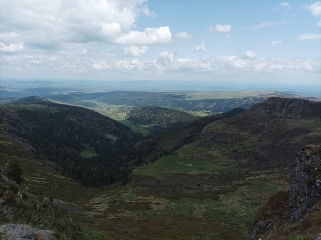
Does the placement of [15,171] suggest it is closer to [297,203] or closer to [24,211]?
[24,211]

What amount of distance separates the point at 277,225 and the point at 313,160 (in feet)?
40.3

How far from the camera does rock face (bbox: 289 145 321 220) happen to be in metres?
39.6

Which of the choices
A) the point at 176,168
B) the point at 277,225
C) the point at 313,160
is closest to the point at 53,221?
the point at 277,225

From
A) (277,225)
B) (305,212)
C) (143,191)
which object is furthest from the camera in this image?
(143,191)

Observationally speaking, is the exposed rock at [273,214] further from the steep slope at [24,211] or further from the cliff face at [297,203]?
the steep slope at [24,211]

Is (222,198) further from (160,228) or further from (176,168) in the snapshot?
(176,168)

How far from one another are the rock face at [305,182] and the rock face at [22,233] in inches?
1387

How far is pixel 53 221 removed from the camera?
3866 cm

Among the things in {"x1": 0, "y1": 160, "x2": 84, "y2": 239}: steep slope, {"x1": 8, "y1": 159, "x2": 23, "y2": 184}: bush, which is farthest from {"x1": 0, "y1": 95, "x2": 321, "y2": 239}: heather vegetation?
{"x1": 8, "y1": 159, "x2": 23, "y2": 184}: bush

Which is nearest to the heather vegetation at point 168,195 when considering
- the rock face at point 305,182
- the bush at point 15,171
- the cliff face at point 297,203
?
the bush at point 15,171

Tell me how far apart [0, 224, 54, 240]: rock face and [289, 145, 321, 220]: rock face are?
35218 millimetres

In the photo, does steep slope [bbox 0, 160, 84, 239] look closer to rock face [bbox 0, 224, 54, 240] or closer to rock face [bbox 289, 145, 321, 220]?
rock face [bbox 0, 224, 54, 240]

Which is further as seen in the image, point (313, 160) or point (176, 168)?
point (176, 168)

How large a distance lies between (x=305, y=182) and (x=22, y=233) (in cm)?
4081
